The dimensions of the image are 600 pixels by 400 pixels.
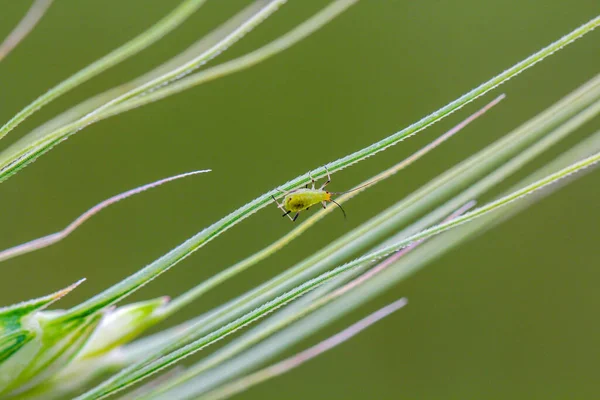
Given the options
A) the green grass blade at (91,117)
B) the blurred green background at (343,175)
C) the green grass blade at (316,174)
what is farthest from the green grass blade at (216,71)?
the blurred green background at (343,175)

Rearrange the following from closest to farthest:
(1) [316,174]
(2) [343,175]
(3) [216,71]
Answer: (1) [316,174]
(3) [216,71]
(2) [343,175]

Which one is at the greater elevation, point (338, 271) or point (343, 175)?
point (343, 175)

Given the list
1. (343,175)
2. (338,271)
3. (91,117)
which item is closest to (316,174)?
(338,271)

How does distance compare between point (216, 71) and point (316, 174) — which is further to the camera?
point (216, 71)

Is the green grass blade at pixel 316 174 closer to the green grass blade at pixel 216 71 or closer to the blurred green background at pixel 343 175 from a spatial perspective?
the green grass blade at pixel 216 71

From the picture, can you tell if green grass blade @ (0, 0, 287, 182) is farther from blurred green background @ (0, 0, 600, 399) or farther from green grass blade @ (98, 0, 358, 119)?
blurred green background @ (0, 0, 600, 399)

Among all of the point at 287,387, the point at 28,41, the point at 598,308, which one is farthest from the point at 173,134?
the point at 598,308

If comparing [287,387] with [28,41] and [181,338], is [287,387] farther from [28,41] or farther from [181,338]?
[181,338]

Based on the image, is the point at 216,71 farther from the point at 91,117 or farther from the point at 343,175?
the point at 343,175
